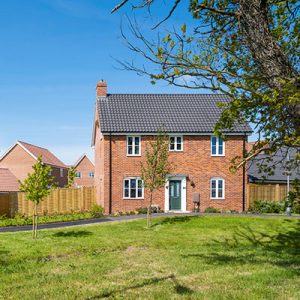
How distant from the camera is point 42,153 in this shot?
5281cm

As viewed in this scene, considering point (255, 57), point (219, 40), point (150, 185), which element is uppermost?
point (219, 40)

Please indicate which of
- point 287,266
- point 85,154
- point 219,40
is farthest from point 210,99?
point 85,154

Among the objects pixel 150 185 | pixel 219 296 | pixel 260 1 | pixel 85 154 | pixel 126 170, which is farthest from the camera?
pixel 85 154

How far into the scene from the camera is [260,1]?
6383mm

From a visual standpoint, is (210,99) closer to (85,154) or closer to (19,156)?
(19,156)

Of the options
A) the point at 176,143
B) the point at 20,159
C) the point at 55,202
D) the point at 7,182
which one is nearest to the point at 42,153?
the point at 20,159

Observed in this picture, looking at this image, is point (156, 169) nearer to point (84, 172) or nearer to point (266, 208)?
point (266, 208)

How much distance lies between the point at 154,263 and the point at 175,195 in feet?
59.3

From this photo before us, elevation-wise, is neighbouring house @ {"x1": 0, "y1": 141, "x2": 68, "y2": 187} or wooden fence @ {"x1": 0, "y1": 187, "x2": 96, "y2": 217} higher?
neighbouring house @ {"x1": 0, "y1": 141, "x2": 68, "y2": 187}

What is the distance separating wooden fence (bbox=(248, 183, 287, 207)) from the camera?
2984 centimetres

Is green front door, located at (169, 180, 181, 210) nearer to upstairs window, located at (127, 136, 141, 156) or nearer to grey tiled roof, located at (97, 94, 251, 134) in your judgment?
upstairs window, located at (127, 136, 141, 156)

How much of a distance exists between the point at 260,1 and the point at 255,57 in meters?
0.90

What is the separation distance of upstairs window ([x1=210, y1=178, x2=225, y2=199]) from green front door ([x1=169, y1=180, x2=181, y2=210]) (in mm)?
2509

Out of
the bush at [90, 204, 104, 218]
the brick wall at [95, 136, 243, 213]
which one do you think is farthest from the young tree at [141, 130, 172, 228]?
the brick wall at [95, 136, 243, 213]
